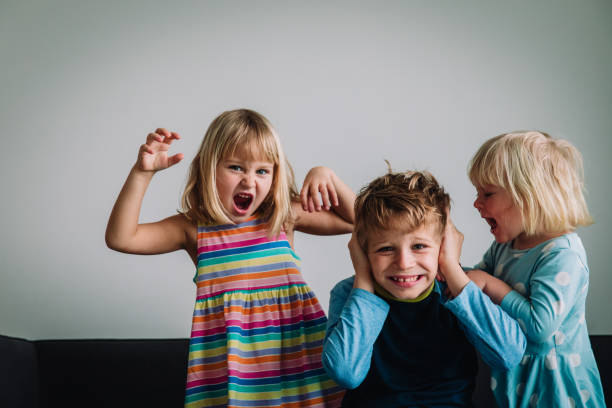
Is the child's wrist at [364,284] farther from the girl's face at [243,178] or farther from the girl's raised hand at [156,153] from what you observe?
the girl's raised hand at [156,153]

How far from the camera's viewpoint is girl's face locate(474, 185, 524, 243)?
3.80ft

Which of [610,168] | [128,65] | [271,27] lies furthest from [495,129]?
[128,65]

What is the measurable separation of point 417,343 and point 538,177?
384 millimetres

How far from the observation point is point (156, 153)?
1251 mm

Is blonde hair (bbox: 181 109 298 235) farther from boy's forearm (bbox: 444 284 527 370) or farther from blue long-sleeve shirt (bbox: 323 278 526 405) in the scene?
boy's forearm (bbox: 444 284 527 370)

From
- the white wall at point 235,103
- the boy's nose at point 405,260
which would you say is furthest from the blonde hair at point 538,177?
the white wall at point 235,103

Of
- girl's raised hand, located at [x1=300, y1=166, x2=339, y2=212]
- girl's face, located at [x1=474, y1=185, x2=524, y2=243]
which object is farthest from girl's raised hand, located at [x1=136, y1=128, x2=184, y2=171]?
girl's face, located at [x1=474, y1=185, x2=524, y2=243]

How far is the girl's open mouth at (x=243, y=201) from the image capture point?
1.32 meters

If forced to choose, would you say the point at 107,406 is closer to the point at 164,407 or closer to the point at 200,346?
the point at 164,407

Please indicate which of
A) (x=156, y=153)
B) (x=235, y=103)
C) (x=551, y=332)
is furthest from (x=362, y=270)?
(x=235, y=103)

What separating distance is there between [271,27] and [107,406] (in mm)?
1272

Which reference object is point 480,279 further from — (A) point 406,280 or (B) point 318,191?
(B) point 318,191

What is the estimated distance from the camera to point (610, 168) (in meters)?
2.03

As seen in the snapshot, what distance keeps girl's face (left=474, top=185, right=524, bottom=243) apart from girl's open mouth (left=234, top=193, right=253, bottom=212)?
1.59 ft
